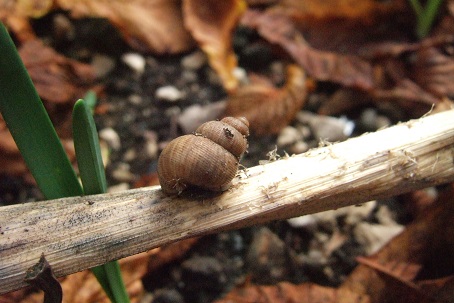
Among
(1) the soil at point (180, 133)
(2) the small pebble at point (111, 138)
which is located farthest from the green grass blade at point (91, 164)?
(2) the small pebble at point (111, 138)

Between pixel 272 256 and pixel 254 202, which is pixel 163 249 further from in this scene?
pixel 254 202

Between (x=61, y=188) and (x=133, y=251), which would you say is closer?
(x=133, y=251)

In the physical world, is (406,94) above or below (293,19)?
below

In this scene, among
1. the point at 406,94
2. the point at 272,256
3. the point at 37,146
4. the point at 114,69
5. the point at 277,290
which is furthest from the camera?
the point at 114,69

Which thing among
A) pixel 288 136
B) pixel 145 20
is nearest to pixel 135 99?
pixel 145 20

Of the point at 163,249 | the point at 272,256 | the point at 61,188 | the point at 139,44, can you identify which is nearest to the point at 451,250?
the point at 272,256
